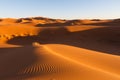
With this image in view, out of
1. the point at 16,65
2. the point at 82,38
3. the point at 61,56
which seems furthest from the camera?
the point at 82,38

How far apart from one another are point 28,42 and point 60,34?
3.23 m

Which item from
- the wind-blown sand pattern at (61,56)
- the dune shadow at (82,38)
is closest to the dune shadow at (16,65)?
the wind-blown sand pattern at (61,56)

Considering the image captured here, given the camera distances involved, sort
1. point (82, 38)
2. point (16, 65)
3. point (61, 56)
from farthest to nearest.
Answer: point (82, 38) → point (61, 56) → point (16, 65)

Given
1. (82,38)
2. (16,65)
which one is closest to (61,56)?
(16,65)

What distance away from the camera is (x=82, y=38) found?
23.0 metres

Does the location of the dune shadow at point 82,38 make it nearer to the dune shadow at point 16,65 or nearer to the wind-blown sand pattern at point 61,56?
the wind-blown sand pattern at point 61,56

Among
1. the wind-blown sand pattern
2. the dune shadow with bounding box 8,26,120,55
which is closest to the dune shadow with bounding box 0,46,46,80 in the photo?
the wind-blown sand pattern

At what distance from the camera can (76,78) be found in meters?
7.71

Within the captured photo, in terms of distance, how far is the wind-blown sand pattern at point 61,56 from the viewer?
323 inches

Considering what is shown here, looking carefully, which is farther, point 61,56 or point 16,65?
point 61,56

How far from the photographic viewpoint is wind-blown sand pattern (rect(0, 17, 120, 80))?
821 cm

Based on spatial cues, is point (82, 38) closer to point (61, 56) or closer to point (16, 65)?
point (61, 56)

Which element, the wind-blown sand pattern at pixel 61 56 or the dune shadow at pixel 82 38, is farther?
the dune shadow at pixel 82 38

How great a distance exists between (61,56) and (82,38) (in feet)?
39.8
